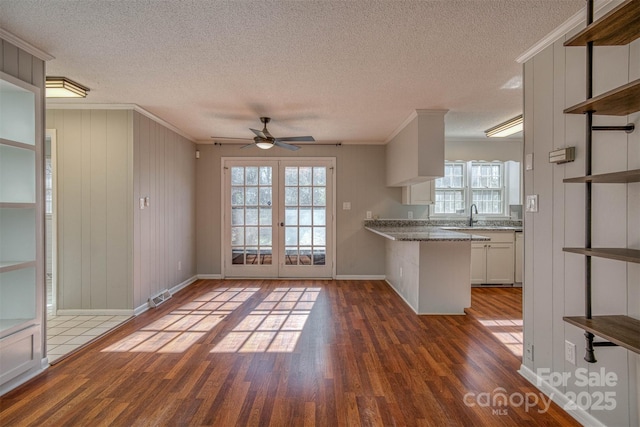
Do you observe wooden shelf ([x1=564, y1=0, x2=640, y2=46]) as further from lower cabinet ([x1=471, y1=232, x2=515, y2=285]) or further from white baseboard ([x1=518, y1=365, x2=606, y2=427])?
lower cabinet ([x1=471, y1=232, x2=515, y2=285])

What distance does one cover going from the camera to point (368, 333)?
316cm

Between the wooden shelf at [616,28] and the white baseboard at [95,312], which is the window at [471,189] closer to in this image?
the wooden shelf at [616,28]

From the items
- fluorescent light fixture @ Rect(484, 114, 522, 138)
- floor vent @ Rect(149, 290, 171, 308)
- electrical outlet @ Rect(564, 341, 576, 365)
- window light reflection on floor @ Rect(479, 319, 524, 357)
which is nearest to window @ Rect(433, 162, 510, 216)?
fluorescent light fixture @ Rect(484, 114, 522, 138)

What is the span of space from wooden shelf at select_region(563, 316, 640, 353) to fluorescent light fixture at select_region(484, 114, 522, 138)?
3.00 meters

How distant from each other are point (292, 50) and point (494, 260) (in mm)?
4548

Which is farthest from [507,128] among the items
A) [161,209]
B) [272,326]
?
[161,209]

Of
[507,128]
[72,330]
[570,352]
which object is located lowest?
[72,330]

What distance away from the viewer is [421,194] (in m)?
5.32

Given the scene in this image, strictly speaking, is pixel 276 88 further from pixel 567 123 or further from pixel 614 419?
pixel 614 419

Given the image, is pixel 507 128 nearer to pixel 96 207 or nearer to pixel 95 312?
pixel 96 207

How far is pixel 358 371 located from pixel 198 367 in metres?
1.26

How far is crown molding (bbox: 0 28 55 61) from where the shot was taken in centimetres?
216

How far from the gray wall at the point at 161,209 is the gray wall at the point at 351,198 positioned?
0.20m

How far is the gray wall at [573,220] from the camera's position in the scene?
162 cm
